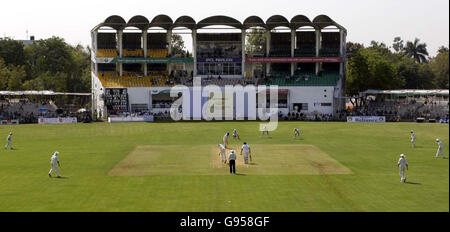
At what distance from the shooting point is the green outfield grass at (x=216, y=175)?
74.0 ft

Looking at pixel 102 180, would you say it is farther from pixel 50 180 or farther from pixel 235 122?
pixel 235 122

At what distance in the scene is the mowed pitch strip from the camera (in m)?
31.3

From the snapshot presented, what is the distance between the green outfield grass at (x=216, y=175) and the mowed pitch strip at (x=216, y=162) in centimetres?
6

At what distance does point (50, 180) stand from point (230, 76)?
59393 mm

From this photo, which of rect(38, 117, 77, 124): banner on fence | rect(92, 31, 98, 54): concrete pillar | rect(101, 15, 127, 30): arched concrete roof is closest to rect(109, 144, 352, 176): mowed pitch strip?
rect(38, 117, 77, 124): banner on fence

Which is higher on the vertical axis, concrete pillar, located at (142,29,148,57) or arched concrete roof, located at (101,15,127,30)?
arched concrete roof, located at (101,15,127,30)

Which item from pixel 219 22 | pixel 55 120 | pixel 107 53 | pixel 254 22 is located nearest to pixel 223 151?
pixel 55 120

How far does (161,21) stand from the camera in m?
84.4

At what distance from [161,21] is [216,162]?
52.9m

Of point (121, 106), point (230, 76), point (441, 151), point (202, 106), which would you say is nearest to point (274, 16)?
point (230, 76)

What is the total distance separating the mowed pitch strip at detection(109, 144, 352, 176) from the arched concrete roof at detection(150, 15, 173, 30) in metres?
42.5

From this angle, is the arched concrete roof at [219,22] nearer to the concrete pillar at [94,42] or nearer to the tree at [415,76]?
the concrete pillar at [94,42]

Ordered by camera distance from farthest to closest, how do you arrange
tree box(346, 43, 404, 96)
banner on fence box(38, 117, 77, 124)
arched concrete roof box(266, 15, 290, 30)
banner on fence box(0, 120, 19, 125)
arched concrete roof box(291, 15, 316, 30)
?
1. tree box(346, 43, 404, 96)
2. arched concrete roof box(266, 15, 290, 30)
3. arched concrete roof box(291, 15, 316, 30)
4. banner on fence box(0, 120, 19, 125)
5. banner on fence box(38, 117, 77, 124)

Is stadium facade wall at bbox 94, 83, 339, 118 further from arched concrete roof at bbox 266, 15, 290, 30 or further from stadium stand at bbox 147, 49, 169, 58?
arched concrete roof at bbox 266, 15, 290, 30
